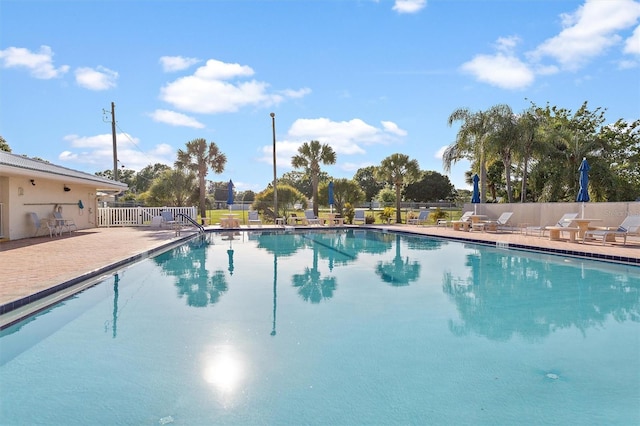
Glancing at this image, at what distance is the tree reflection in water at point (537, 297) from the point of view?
496cm

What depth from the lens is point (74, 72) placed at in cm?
1636

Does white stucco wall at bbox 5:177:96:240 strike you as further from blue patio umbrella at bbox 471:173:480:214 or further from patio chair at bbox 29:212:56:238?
blue patio umbrella at bbox 471:173:480:214

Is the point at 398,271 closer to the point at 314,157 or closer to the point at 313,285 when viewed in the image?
the point at 313,285

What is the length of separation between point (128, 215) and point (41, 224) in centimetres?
648

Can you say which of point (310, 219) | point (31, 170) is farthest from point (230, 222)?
point (31, 170)

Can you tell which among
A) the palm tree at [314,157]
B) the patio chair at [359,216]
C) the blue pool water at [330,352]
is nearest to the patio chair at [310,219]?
the patio chair at [359,216]

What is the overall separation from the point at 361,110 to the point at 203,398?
69.9 feet

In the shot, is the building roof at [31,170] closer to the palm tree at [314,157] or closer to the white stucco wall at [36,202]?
the white stucco wall at [36,202]

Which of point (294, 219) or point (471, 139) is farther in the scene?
point (471, 139)

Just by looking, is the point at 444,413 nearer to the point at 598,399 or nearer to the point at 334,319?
the point at 598,399

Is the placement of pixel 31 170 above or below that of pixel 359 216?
above

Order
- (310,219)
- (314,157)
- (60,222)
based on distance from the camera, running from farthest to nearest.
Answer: (314,157)
(310,219)
(60,222)

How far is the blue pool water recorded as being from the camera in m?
2.90

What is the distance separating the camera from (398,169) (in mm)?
25781
